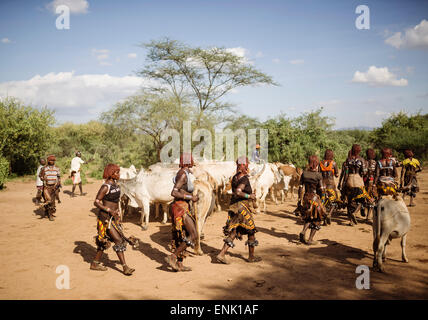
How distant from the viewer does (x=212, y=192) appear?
317 inches

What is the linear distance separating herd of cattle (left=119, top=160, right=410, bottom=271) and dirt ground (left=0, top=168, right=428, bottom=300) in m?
0.56

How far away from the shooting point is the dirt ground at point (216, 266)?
4.90 meters

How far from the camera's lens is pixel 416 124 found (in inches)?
1091

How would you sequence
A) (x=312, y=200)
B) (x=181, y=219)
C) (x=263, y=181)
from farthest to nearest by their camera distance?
(x=263, y=181) → (x=312, y=200) → (x=181, y=219)

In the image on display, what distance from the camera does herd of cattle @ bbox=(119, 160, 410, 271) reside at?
5477mm

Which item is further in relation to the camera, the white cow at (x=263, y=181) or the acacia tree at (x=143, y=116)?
the acacia tree at (x=143, y=116)

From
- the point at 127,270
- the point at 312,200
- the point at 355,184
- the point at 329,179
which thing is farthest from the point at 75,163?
the point at 355,184

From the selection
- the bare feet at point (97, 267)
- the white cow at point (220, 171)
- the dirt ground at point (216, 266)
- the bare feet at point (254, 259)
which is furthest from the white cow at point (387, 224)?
the white cow at point (220, 171)

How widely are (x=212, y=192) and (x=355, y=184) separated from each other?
410cm

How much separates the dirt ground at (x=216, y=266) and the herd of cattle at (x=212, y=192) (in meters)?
0.56

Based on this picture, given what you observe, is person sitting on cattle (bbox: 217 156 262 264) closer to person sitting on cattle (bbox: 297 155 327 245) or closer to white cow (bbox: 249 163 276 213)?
person sitting on cattle (bbox: 297 155 327 245)

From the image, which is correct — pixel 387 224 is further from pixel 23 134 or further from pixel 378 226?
pixel 23 134

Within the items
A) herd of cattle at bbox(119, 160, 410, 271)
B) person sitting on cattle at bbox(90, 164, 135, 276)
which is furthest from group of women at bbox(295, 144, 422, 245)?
person sitting on cattle at bbox(90, 164, 135, 276)

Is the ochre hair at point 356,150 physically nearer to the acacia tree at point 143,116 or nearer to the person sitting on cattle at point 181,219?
the person sitting on cattle at point 181,219
